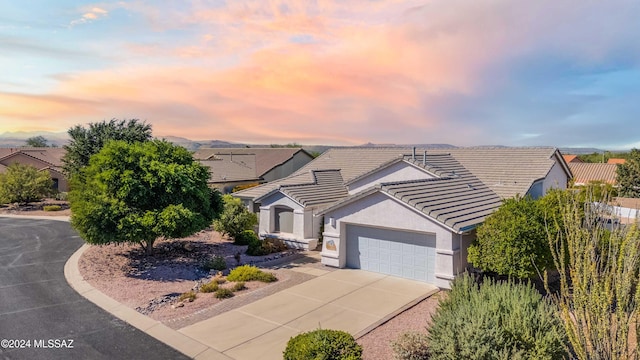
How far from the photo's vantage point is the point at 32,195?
3788 cm

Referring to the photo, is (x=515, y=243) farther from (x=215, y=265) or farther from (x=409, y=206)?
(x=215, y=265)

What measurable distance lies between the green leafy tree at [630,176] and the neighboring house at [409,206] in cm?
1740

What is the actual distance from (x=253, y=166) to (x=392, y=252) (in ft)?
99.8

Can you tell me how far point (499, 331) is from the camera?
7719mm

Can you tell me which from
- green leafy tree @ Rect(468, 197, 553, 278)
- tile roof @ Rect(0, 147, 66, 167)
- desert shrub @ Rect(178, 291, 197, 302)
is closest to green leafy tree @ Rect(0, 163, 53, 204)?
tile roof @ Rect(0, 147, 66, 167)

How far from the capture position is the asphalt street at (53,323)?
1000 cm

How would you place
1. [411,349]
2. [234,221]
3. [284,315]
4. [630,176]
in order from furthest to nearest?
[630,176], [234,221], [284,315], [411,349]

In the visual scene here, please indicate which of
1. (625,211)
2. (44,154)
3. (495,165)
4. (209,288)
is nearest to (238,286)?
(209,288)

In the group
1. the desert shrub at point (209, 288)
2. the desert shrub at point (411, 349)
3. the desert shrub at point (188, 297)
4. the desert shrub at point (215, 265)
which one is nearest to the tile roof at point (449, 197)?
the desert shrub at point (215, 265)

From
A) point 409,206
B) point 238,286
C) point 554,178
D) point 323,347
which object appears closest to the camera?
point 323,347

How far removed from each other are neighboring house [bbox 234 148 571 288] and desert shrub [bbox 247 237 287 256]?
34.3 inches

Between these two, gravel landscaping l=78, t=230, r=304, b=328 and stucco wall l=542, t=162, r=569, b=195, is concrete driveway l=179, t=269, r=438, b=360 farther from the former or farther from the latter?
stucco wall l=542, t=162, r=569, b=195

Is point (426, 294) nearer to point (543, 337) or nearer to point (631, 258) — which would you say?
point (543, 337)

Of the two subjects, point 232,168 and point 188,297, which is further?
point 232,168
